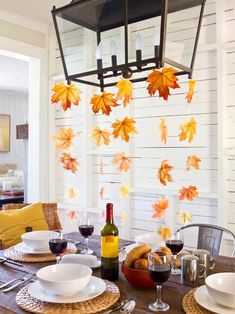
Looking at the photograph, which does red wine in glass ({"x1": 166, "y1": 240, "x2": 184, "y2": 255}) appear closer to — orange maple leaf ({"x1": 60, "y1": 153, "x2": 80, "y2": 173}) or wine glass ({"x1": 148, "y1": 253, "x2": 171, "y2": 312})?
wine glass ({"x1": 148, "y1": 253, "x2": 171, "y2": 312})

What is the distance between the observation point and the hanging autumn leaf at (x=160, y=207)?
2.96 meters

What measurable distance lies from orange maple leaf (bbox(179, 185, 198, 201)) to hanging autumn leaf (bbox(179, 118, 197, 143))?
38 cm

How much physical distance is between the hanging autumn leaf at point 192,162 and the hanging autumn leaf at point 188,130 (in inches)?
5.7

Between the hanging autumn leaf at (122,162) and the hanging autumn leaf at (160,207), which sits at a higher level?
the hanging autumn leaf at (122,162)

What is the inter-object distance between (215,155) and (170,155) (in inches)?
15.0

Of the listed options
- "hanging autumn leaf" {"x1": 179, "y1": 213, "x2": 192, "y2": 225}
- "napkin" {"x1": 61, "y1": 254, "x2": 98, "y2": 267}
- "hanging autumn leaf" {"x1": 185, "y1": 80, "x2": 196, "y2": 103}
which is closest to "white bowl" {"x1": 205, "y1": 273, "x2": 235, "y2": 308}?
"napkin" {"x1": 61, "y1": 254, "x2": 98, "y2": 267}

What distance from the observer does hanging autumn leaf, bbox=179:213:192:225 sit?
9.37 feet

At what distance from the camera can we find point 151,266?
1.27 metres

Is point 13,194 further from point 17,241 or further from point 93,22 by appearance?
point 93,22

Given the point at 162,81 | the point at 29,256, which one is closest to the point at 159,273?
the point at 29,256

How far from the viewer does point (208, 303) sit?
126 centimetres

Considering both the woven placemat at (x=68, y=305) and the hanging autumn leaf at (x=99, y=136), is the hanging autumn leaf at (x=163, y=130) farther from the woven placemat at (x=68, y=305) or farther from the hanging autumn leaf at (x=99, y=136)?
the woven placemat at (x=68, y=305)

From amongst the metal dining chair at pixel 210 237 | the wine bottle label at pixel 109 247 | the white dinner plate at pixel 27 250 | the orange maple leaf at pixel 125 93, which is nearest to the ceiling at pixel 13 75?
the orange maple leaf at pixel 125 93

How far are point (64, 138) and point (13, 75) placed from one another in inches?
129
